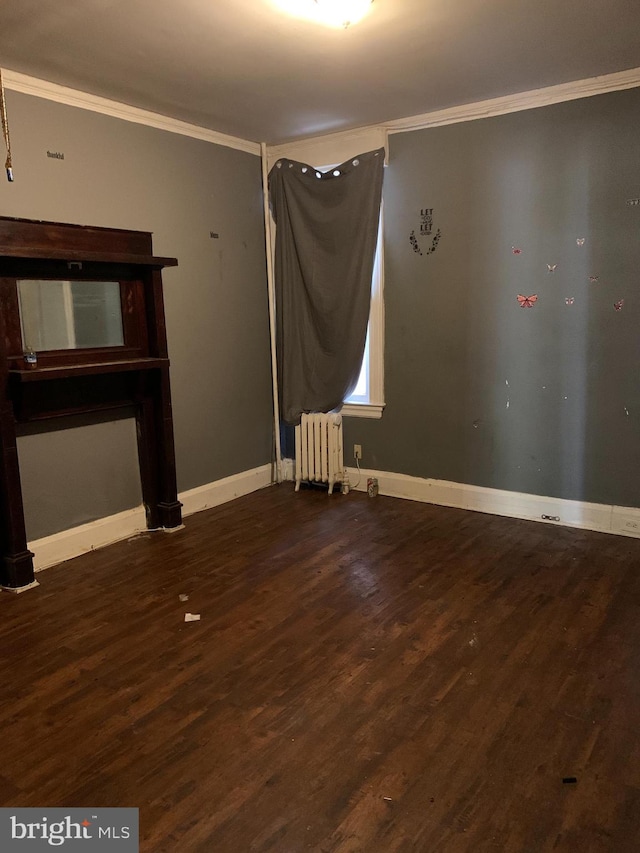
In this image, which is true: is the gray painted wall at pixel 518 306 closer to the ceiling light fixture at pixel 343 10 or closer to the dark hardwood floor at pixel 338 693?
the dark hardwood floor at pixel 338 693

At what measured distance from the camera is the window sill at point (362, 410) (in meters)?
4.64

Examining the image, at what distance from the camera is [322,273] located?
15.1 feet

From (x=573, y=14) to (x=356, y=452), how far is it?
3.00 meters

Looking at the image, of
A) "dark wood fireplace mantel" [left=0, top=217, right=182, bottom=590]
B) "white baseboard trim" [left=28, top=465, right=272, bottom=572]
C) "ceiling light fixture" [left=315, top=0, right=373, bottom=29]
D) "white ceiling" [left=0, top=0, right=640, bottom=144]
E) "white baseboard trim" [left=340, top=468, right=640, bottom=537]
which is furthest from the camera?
"white baseboard trim" [left=340, top=468, right=640, bottom=537]

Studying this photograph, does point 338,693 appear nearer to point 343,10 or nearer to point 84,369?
point 84,369

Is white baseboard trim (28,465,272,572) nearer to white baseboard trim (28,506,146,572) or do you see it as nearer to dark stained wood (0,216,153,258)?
white baseboard trim (28,506,146,572)

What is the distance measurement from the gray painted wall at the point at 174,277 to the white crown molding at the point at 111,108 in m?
0.04

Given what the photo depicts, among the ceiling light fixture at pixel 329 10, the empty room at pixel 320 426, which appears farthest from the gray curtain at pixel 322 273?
the ceiling light fixture at pixel 329 10

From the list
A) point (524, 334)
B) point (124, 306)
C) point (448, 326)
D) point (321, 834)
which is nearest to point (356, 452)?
point (448, 326)

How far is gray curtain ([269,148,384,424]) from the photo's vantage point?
437 cm

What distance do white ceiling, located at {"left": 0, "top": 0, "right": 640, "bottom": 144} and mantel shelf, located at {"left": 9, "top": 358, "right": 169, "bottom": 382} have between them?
149 cm

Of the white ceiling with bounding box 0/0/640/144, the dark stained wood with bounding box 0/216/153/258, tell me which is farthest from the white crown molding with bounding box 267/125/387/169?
the dark stained wood with bounding box 0/216/153/258

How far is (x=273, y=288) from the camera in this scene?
4871mm

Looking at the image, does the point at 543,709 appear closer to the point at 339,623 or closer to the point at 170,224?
the point at 339,623
